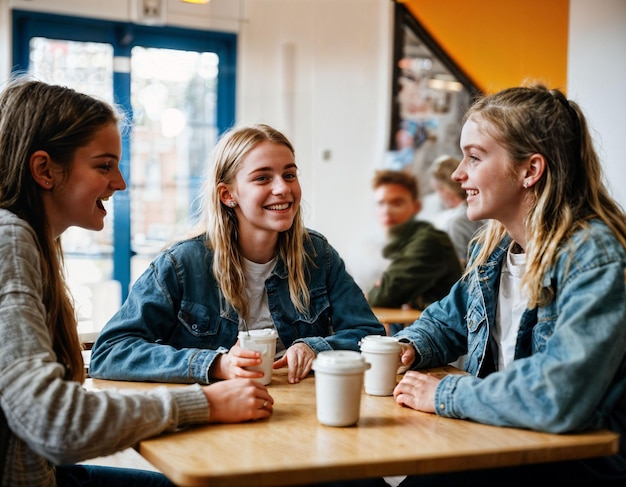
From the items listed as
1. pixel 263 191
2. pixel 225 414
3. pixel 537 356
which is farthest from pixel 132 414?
pixel 263 191

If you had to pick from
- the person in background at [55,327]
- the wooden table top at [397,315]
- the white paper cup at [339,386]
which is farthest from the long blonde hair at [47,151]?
the wooden table top at [397,315]

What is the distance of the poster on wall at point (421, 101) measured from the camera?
6.12 m

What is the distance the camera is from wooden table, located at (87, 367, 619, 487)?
121 cm

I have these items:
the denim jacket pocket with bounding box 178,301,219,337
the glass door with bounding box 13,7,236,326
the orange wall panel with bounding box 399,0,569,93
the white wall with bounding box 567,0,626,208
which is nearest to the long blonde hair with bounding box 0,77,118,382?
the denim jacket pocket with bounding box 178,301,219,337

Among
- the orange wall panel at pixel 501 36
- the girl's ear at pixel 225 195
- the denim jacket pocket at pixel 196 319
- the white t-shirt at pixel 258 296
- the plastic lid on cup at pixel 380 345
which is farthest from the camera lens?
the orange wall panel at pixel 501 36

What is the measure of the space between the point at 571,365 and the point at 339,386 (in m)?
0.42

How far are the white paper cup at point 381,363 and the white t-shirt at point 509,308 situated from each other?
1.03ft

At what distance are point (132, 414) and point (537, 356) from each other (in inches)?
29.3

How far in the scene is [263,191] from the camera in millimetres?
2232

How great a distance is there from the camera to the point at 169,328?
2012 mm

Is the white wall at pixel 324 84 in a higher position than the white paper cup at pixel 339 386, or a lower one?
higher

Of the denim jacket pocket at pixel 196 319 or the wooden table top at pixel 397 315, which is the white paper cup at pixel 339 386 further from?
the wooden table top at pixel 397 315

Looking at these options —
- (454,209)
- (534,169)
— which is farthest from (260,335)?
(454,209)

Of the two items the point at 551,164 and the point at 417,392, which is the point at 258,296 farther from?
the point at 551,164
